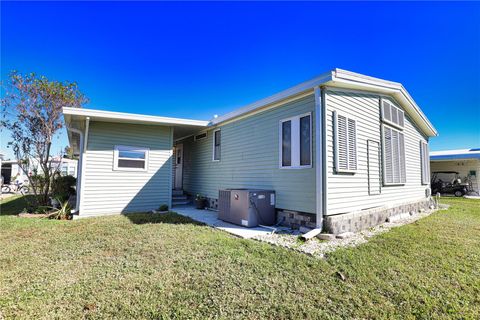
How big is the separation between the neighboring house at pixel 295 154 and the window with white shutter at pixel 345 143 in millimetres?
24

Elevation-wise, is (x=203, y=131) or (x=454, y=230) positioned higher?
(x=203, y=131)

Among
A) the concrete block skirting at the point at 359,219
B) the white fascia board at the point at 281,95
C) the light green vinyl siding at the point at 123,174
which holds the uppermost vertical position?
the white fascia board at the point at 281,95

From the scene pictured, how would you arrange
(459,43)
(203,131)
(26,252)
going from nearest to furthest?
(26,252), (203,131), (459,43)

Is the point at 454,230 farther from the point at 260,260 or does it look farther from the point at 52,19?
the point at 52,19

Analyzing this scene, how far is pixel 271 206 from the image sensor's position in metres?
6.18

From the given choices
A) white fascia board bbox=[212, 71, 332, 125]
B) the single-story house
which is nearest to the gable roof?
white fascia board bbox=[212, 71, 332, 125]

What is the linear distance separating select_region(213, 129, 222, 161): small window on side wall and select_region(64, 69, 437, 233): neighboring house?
0.04 meters

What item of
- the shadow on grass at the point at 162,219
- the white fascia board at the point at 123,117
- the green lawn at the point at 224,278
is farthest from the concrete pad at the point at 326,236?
the white fascia board at the point at 123,117

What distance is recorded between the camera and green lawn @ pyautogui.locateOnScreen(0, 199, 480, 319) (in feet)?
7.75

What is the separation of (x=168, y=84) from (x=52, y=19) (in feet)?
19.6

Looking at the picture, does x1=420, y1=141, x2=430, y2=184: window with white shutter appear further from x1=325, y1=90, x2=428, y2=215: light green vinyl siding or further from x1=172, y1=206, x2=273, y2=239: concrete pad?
x1=172, y1=206, x2=273, y2=239: concrete pad

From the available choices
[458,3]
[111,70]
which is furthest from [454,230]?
[111,70]

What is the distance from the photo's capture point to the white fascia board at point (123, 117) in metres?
6.77

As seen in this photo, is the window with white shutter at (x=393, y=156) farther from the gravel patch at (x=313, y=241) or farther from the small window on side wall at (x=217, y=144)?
the small window on side wall at (x=217, y=144)
